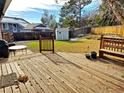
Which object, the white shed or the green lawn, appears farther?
the white shed

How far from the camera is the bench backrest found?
6.35 metres

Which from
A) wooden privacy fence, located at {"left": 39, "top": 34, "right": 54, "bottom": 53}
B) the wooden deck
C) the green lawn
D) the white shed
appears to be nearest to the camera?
the wooden deck

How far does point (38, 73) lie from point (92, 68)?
1872mm

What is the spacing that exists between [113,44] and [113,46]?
0.08 metres

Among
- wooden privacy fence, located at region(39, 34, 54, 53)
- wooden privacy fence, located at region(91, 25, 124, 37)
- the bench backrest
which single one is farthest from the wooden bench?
wooden privacy fence, located at region(91, 25, 124, 37)

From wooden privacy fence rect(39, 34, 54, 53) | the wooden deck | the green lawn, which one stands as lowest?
the wooden deck

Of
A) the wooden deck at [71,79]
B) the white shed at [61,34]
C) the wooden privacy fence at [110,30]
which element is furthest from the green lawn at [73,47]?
the wooden privacy fence at [110,30]

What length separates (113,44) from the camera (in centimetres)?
671

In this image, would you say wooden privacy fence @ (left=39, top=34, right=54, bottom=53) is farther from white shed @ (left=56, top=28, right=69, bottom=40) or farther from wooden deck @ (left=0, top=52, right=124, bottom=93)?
white shed @ (left=56, top=28, right=69, bottom=40)

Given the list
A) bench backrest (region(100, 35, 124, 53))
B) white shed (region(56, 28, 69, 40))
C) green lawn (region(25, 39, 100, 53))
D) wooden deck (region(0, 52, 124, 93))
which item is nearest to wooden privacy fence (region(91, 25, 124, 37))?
white shed (region(56, 28, 69, 40))

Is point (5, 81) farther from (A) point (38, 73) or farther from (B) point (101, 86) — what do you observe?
(B) point (101, 86)

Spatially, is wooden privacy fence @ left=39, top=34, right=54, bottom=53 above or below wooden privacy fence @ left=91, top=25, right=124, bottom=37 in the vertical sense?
below

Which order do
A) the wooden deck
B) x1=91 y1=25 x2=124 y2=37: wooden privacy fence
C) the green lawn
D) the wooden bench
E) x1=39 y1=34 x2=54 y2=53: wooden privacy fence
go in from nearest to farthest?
the wooden deck < the wooden bench < x1=39 y1=34 x2=54 y2=53: wooden privacy fence < the green lawn < x1=91 y1=25 x2=124 y2=37: wooden privacy fence

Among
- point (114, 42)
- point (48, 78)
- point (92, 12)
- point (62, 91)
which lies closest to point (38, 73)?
point (48, 78)
